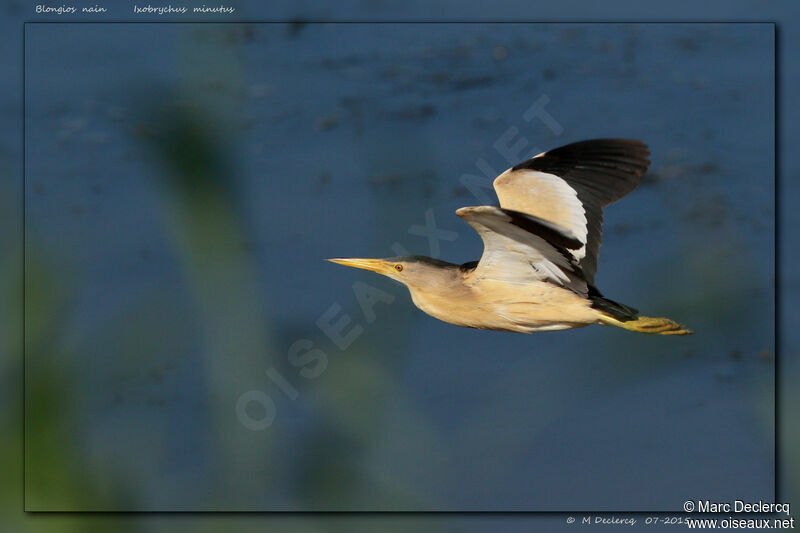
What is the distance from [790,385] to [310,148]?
181 cm

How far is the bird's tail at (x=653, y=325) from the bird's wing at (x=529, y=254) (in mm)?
183

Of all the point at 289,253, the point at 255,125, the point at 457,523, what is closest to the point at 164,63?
the point at 255,125

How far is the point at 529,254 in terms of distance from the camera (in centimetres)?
370

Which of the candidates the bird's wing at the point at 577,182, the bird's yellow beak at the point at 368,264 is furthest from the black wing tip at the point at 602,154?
the bird's yellow beak at the point at 368,264

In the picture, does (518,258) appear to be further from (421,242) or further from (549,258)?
(421,242)

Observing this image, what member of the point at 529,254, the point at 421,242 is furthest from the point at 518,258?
the point at 421,242

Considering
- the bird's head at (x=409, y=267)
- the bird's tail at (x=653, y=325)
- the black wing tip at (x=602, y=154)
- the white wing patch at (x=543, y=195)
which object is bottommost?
the bird's tail at (x=653, y=325)

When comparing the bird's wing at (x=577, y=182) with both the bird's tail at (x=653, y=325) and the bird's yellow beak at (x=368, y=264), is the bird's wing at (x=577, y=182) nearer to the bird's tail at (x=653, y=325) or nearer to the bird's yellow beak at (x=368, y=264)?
the bird's tail at (x=653, y=325)

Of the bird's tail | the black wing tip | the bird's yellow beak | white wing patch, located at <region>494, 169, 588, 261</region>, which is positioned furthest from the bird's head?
the bird's tail

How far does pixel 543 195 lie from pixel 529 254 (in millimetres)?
199

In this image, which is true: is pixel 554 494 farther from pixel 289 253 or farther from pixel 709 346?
pixel 289 253

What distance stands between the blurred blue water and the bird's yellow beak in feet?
0.11

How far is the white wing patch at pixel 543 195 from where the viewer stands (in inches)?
146

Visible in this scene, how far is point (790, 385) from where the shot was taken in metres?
3.87
